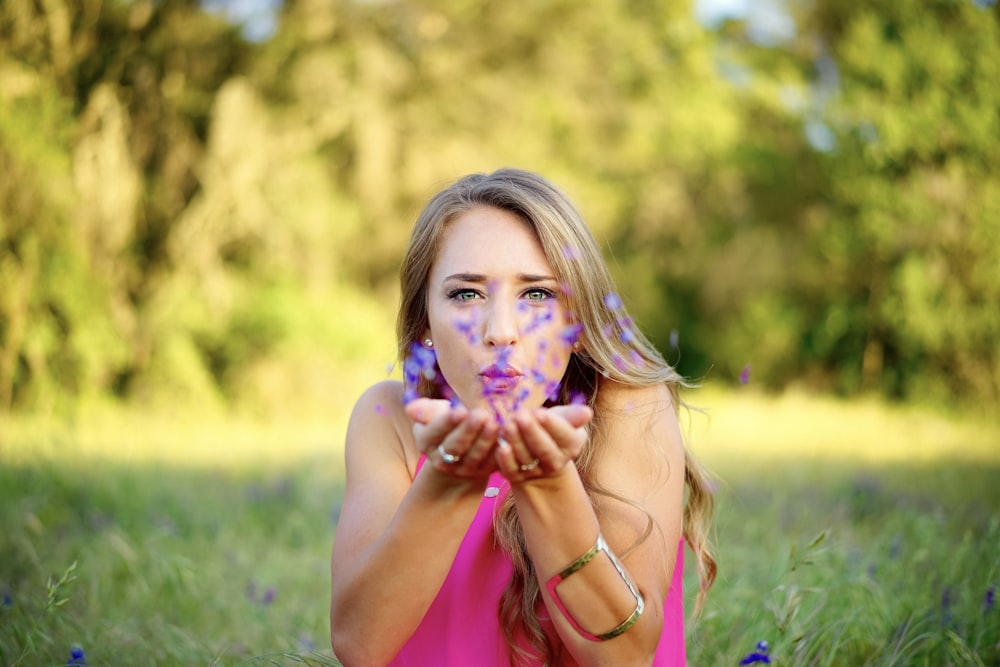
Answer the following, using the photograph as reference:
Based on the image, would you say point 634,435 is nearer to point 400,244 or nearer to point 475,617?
point 475,617

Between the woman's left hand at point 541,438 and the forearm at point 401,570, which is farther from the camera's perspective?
the forearm at point 401,570

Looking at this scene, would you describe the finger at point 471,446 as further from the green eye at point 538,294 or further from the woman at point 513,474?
the green eye at point 538,294

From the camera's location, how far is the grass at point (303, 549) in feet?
9.01

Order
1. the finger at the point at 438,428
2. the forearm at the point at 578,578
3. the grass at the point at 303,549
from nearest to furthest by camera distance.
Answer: the finger at the point at 438,428
the forearm at the point at 578,578
the grass at the point at 303,549

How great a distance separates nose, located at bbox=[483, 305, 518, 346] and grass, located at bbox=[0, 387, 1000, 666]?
107cm

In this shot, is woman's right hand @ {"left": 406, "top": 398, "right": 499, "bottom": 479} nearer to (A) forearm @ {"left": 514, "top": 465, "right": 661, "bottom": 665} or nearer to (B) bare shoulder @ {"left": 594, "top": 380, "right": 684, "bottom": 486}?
(A) forearm @ {"left": 514, "top": 465, "right": 661, "bottom": 665}

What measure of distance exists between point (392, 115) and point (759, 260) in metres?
8.59

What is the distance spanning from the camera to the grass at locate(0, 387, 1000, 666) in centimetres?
275

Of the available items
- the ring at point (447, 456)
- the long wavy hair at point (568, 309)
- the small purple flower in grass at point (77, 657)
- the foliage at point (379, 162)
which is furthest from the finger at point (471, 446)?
the foliage at point (379, 162)

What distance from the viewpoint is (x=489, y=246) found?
1961 mm

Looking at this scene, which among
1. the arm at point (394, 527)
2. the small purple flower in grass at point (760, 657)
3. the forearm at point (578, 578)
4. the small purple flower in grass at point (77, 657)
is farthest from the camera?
the small purple flower in grass at point (77, 657)

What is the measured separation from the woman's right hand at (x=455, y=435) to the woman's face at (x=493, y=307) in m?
0.21

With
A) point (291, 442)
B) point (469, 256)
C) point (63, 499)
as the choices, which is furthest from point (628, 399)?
point (291, 442)

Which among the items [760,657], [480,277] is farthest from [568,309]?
[760,657]
